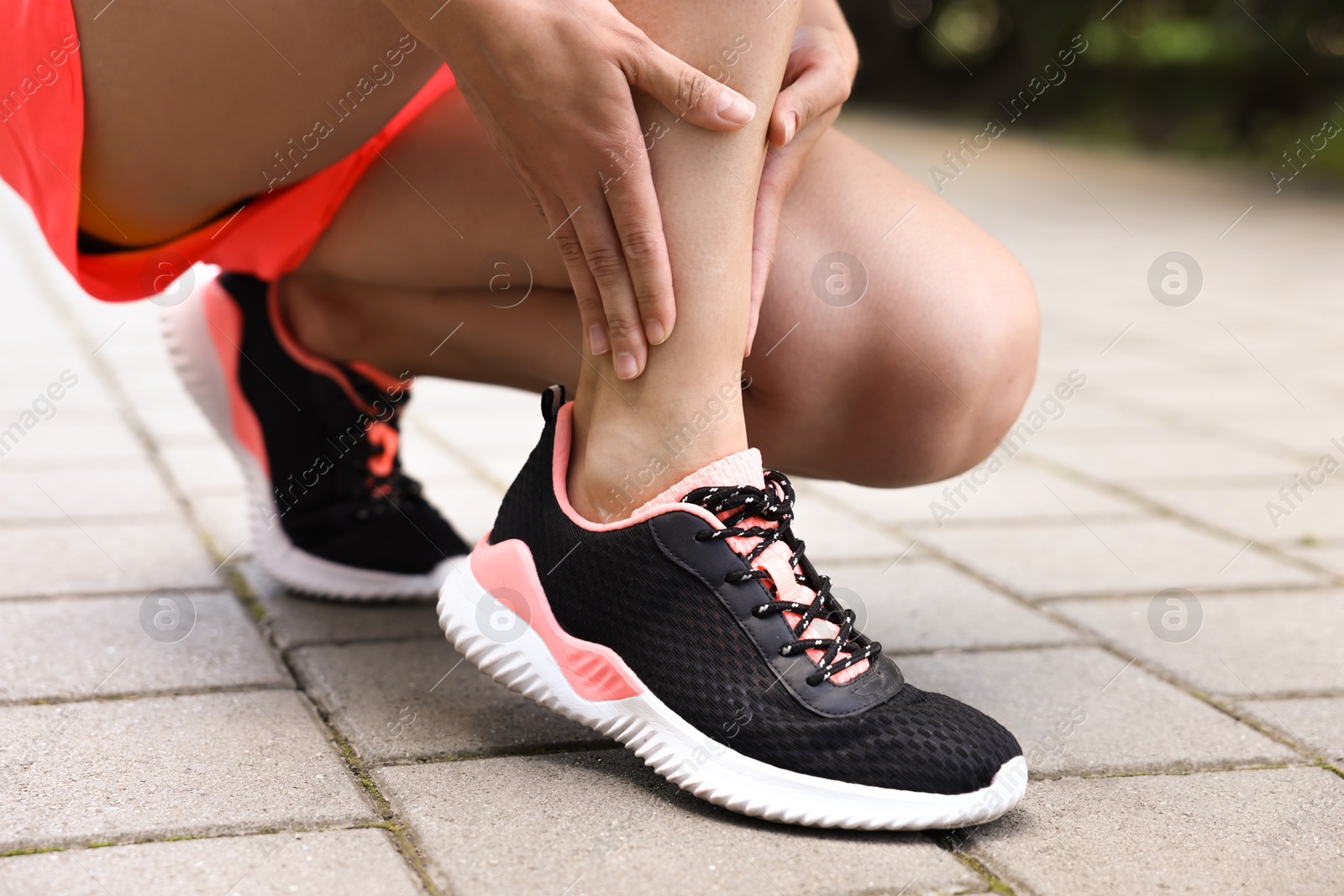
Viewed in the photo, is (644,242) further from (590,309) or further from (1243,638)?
(1243,638)

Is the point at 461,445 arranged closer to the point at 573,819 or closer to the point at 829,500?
the point at 829,500

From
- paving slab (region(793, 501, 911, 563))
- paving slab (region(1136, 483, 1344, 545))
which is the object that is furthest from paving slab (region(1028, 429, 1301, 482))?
paving slab (region(793, 501, 911, 563))

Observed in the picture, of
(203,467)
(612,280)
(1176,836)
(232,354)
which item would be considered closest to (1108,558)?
(1176,836)

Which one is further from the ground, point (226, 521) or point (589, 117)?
point (589, 117)

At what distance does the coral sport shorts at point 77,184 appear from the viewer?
4.07 feet

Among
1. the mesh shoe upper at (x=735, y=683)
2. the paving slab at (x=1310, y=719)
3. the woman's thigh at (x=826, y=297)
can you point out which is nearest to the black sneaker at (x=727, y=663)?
the mesh shoe upper at (x=735, y=683)

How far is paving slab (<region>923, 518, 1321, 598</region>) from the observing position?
1.80 meters

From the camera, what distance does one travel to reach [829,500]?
7.23 feet

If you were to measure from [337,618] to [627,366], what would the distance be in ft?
2.09

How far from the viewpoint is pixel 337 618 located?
154 cm

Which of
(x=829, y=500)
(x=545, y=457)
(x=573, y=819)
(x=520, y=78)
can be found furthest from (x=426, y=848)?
(x=829, y=500)

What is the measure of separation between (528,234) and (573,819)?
0.60 metres

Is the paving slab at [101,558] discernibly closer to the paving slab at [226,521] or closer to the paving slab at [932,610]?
the paving slab at [226,521]

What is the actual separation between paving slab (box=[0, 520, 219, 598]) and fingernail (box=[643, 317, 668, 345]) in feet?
2.72
